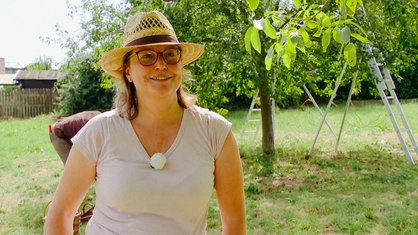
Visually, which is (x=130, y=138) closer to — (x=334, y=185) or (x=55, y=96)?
(x=334, y=185)

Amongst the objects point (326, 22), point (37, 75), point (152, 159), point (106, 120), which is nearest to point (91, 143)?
point (106, 120)

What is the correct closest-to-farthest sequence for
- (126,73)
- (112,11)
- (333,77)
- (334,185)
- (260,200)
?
(126,73) < (260,200) < (334,185) < (112,11) < (333,77)

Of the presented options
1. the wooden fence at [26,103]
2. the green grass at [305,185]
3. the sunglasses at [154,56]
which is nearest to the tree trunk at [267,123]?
the green grass at [305,185]

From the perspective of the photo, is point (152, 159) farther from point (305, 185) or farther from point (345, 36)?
point (305, 185)

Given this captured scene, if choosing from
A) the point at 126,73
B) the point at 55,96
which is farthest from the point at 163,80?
the point at 55,96

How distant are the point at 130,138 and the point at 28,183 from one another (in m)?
5.82

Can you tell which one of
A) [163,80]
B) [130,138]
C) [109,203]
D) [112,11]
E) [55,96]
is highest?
[112,11]

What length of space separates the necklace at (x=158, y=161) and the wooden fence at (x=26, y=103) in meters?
18.0

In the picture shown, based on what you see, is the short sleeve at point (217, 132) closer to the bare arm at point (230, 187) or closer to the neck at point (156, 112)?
the bare arm at point (230, 187)

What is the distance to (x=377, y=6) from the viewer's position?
711 centimetres

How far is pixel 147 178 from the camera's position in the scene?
5.17 ft

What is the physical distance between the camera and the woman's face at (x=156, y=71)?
1649 mm

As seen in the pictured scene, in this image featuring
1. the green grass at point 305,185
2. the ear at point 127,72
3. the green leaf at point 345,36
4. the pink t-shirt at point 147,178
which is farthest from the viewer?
the green grass at point 305,185

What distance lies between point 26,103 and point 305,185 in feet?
49.6
